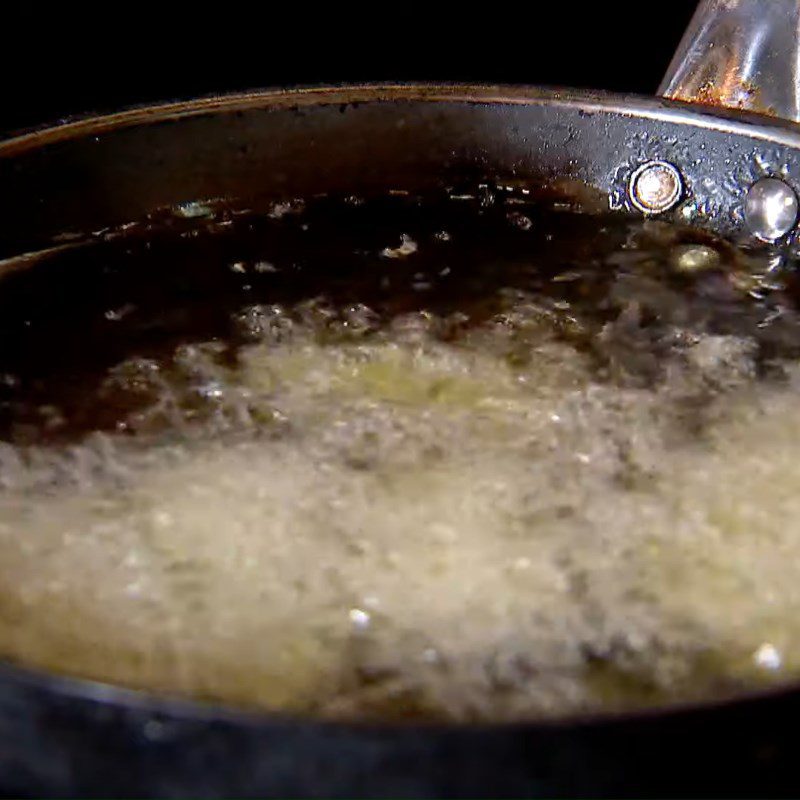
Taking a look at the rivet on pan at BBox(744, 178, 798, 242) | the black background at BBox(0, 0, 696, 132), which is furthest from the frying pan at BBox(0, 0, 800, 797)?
the black background at BBox(0, 0, 696, 132)

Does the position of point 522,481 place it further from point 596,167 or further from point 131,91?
point 131,91

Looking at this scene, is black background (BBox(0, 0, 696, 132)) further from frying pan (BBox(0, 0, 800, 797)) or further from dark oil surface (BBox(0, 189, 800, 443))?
dark oil surface (BBox(0, 189, 800, 443))

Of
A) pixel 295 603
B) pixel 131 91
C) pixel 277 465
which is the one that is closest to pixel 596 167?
pixel 277 465

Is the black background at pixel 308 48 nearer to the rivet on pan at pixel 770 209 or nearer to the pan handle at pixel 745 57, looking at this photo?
the pan handle at pixel 745 57

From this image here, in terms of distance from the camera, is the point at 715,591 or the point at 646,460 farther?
the point at 646,460

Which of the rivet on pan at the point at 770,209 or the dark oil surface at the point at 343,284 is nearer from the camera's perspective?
the dark oil surface at the point at 343,284

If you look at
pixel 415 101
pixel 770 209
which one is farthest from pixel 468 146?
pixel 770 209

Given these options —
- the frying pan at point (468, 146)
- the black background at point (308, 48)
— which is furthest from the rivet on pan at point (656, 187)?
the black background at point (308, 48)
